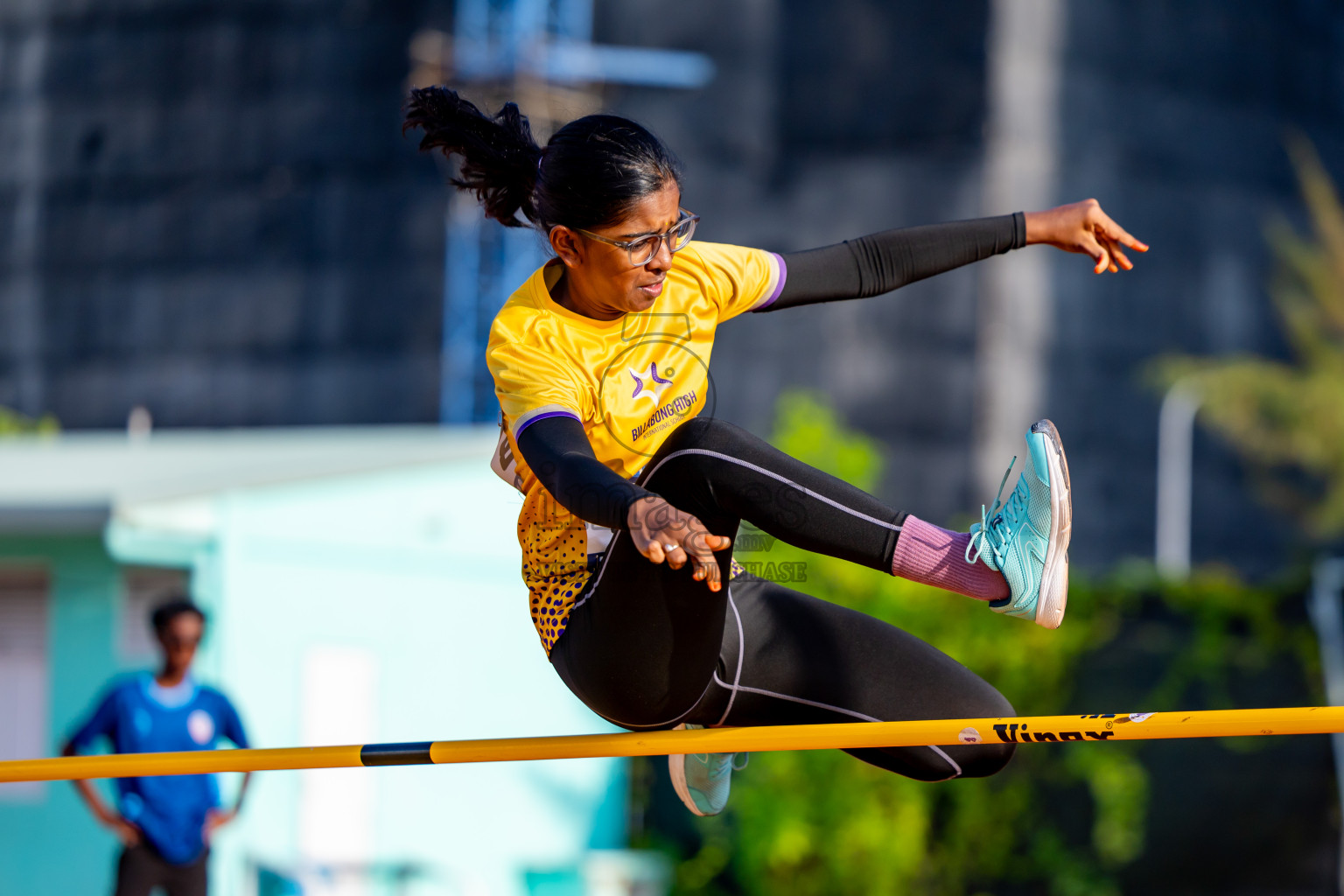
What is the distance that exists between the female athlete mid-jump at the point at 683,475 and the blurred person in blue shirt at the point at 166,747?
10.5 feet

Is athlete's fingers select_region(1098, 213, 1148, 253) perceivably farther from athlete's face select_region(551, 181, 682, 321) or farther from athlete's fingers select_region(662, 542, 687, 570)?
athlete's fingers select_region(662, 542, 687, 570)

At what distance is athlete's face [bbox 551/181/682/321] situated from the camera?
10.2ft

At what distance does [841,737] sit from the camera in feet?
10.2

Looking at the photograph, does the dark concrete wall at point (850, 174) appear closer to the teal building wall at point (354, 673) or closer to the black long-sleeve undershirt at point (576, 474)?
the teal building wall at point (354, 673)

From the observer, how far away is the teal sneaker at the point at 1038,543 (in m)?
3.07

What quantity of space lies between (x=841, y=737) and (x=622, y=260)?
101 centimetres

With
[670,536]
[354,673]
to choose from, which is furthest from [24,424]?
[670,536]

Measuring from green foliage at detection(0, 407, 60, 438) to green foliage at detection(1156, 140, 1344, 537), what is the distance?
13490 mm

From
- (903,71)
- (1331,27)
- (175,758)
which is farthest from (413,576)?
(1331,27)

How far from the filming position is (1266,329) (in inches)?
817

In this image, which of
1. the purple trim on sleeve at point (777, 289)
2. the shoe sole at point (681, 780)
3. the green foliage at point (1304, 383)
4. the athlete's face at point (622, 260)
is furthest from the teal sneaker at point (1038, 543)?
the green foliage at point (1304, 383)

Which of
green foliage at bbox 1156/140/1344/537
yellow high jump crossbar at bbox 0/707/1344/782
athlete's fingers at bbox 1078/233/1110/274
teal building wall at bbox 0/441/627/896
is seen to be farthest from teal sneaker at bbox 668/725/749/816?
green foliage at bbox 1156/140/1344/537

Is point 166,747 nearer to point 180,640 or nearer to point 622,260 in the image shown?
point 180,640

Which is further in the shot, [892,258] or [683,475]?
[892,258]
